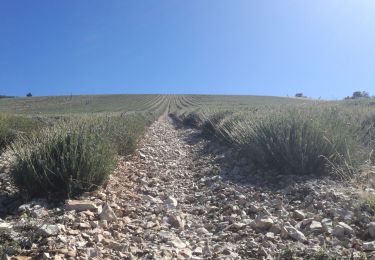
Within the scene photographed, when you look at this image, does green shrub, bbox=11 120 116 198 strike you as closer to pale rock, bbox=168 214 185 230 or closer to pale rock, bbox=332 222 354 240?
pale rock, bbox=168 214 185 230

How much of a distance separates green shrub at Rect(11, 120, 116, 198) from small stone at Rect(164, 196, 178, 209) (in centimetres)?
108

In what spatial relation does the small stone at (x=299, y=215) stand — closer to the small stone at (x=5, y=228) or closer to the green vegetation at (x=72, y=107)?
the small stone at (x=5, y=228)

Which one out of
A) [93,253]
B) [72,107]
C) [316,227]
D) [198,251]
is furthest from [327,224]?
[72,107]

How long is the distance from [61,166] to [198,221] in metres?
2.11

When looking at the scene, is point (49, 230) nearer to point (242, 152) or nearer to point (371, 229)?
point (371, 229)

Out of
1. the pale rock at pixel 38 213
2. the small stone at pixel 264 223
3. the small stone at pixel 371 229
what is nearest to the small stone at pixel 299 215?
the small stone at pixel 264 223

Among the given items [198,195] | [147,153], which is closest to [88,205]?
[198,195]

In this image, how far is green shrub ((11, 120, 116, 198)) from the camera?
5164 millimetres

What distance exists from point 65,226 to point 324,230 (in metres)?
2.85

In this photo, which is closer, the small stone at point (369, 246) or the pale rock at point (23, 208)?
the small stone at point (369, 246)

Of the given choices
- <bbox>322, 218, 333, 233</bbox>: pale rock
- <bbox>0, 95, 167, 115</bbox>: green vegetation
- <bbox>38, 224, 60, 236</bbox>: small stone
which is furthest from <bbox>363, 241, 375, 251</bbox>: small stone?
<bbox>0, 95, 167, 115</bbox>: green vegetation

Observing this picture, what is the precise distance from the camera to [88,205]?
186 inches

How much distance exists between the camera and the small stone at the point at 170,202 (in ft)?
17.6

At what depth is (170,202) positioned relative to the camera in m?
5.50
